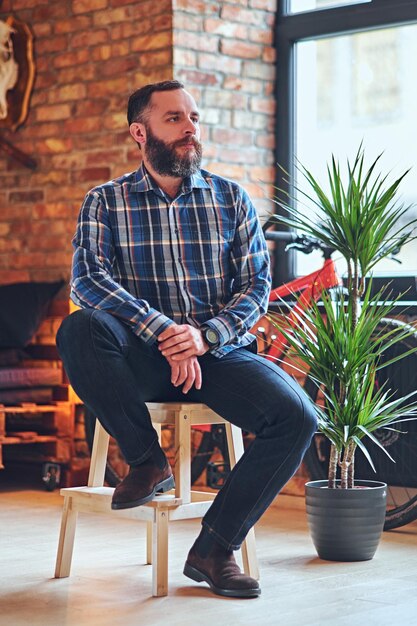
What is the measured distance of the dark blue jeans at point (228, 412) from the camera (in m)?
2.82

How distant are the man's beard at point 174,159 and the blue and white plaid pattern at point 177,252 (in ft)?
0.13

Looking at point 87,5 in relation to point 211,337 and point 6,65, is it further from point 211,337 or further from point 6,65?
point 211,337

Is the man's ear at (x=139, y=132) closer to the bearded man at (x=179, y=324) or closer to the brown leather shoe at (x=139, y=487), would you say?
the bearded man at (x=179, y=324)

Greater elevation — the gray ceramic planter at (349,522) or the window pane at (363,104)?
the window pane at (363,104)

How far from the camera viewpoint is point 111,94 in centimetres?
480

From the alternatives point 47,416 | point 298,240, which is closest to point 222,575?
point 298,240

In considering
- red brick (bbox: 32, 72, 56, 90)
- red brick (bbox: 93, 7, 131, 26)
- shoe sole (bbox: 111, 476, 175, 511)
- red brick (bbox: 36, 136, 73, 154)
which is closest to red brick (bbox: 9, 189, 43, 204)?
red brick (bbox: 36, 136, 73, 154)

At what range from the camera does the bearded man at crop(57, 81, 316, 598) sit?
2.83 m

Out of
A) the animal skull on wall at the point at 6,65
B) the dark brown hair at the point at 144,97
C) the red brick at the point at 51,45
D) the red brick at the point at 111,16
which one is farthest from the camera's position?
the animal skull on wall at the point at 6,65

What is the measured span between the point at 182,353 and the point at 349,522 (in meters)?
0.80

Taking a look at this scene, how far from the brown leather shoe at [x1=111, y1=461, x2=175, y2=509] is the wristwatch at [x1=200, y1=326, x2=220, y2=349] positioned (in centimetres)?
34

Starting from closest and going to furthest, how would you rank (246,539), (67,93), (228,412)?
1. (228,412)
2. (246,539)
3. (67,93)

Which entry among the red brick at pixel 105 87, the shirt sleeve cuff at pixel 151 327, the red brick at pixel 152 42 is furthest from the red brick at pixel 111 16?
the shirt sleeve cuff at pixel 151 327

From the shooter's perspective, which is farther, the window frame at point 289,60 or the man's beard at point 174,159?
the window frame at point 289,60
